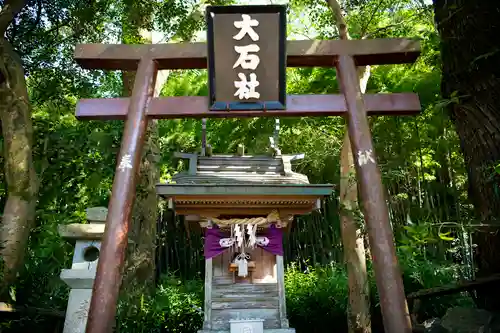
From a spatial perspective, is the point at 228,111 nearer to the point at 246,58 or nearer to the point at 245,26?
the point at 246,58

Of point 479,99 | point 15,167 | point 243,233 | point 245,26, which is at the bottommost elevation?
point 243,233

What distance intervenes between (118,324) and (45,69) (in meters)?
4.76

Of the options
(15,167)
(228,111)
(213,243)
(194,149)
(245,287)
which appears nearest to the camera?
(228,111)

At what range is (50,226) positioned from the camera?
332 inches

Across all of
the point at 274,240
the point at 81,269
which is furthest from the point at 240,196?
the point at 81,269

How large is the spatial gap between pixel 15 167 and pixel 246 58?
3.49m

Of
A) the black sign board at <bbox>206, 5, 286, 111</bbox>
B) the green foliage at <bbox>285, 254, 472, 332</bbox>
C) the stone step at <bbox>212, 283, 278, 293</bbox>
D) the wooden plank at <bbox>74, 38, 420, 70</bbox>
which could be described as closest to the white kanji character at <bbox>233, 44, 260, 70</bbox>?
the black sign board at <bbox>206, 5, 286, 111</bbox>

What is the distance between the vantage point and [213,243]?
7430mm

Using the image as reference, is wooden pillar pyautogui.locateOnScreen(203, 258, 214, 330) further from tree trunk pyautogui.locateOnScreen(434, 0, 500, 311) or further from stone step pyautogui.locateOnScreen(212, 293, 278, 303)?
tree trunk pyautogui.locateOnScreen(434, 0, 500, 311)

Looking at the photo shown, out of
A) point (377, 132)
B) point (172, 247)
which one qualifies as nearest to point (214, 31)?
point (377, 132)

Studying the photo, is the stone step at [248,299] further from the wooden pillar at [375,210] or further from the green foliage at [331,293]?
the wooden pillar at [375,210]

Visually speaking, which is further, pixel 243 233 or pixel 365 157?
pixel 243 233

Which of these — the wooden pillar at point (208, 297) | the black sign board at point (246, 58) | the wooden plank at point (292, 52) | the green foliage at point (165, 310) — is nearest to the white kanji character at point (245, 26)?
the black sign board at point (246, 58)

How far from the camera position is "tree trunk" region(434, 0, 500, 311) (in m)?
3.09
